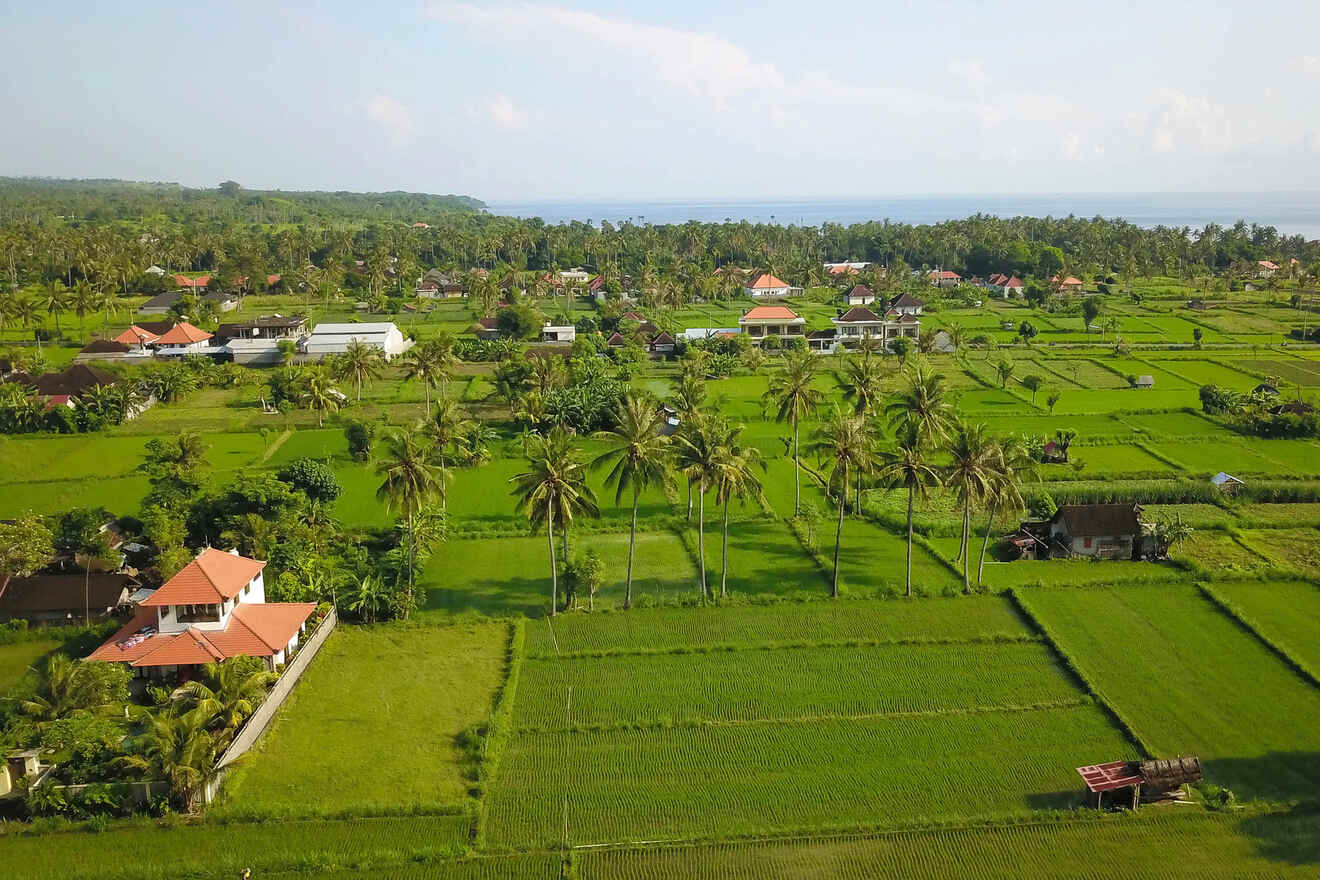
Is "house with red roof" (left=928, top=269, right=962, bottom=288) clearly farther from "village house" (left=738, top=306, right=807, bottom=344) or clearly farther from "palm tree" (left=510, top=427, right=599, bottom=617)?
"palm tree" (left=510, top=427, right=599, bottom=617)

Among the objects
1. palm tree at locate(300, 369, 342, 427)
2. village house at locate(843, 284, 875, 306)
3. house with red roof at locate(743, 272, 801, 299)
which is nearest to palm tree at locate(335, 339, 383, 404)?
palm tree at locate(300, 369, 342, 427)

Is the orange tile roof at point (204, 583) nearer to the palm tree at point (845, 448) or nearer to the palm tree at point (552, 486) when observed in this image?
the palm tree at point (552, 486)

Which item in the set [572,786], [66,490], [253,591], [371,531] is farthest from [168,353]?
[572,786]

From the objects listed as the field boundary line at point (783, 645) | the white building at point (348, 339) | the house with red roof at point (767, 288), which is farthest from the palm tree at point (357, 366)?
the house with red roof at point (767, 288)

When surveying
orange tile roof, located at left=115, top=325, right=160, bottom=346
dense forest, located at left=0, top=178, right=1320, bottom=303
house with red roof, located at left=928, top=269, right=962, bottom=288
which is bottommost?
orange tile roof, located at left=115, top=325, right=160, bottom=346

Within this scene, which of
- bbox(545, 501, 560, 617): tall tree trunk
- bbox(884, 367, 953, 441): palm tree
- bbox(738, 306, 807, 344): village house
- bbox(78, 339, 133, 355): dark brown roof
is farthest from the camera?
bbox(738, 306, 807, 344): village house
